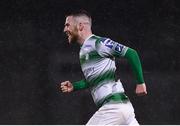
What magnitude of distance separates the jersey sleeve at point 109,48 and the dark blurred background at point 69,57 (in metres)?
3.14

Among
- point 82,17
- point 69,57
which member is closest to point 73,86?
point 82,17

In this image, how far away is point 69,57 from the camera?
30.1 feet

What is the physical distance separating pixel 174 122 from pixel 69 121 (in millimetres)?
1239

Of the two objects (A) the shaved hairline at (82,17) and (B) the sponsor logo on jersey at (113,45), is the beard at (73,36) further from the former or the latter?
(B) the sponsor logo on jersey at (113,45)

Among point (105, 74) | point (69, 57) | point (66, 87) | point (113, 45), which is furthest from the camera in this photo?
point (69, 57)

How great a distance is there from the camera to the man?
5.88 m

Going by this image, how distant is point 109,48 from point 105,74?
22 centimetres

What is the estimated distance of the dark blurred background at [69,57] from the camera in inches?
360

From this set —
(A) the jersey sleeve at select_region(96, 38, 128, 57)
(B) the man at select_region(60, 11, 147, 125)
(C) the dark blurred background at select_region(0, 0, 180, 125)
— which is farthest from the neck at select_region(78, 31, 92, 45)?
(C) the dark blurred background at select_region(0, 0, 180, 125)

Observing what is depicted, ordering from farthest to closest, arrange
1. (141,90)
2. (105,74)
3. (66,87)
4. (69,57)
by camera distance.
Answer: (69,57), (66,87), (105,74), (141,90)

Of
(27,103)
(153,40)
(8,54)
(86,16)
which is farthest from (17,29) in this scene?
(86,16)

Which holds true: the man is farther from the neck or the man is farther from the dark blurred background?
the dark blurred background

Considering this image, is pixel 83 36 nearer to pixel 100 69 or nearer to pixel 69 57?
pixel 100 69

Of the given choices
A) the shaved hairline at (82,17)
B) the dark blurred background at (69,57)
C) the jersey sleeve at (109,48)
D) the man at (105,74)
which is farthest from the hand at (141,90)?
the dark blurred background at (69,57)
